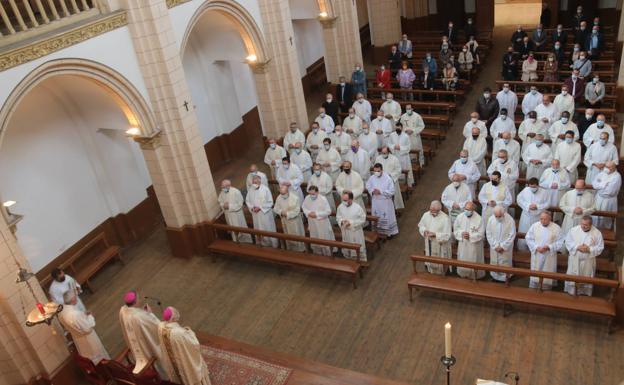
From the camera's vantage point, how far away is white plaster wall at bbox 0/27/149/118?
8266 mm

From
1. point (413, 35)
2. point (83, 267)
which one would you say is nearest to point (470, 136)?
point (83, 267)

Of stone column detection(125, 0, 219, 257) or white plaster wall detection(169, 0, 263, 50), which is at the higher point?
white plaster wall detection(169, 0, 263, 50)

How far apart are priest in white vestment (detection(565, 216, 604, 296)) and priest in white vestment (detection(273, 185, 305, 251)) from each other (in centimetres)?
509

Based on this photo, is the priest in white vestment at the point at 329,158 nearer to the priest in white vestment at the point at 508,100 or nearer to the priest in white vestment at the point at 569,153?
the priest in white vestment at the point at 569,153

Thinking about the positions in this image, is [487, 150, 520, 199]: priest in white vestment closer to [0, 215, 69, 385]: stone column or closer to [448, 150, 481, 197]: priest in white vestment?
[448, 150, 481, 197]: priest in white vestment

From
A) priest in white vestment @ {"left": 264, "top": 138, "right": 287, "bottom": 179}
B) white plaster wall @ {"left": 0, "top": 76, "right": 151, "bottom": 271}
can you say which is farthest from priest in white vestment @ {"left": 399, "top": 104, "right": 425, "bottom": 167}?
white plaster wall @ {"left": 0, "top": 76, "right": 151, "bottom": 271}

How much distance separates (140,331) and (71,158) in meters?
5.17

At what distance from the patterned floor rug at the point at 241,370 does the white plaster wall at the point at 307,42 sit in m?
13.1

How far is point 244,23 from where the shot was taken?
13.5 metres

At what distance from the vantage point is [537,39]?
61.0 feet

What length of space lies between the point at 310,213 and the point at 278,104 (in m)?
4.72

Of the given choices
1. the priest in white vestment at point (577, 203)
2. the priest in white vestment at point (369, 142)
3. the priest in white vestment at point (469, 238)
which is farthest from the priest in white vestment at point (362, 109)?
the priest in white vestment at point (577, 203)

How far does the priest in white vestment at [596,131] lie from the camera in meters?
12.0

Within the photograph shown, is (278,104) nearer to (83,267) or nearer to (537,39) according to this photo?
(83,267)
